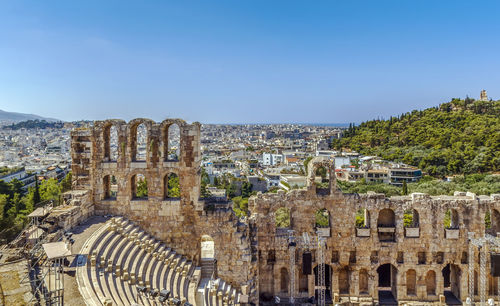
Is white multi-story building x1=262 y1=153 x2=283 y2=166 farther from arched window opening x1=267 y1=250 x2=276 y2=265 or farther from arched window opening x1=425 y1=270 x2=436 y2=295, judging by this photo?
arched window opening x1=267 y1=250 x2=276 y2=265

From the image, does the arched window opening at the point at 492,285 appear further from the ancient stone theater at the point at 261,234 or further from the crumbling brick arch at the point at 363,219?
the crumbling brick arch at the point at 363,219

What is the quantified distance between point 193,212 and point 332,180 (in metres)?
8.65

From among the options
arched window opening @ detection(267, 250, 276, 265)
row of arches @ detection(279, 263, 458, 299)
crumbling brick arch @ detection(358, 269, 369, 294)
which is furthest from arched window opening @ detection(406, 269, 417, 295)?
arched window opening @ detection(267, 250, 276, 265)

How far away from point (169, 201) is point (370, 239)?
12457 millimetres

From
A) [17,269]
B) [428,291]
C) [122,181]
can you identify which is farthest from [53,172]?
[428,291]

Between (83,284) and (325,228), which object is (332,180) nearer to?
(325,228)

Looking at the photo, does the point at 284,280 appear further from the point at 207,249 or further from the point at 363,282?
the point at 207,249

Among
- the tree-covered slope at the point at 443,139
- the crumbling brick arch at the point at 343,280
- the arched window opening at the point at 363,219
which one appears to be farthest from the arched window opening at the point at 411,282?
the tree-covered slope at the point at 443,139

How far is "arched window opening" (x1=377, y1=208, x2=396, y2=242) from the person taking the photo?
71.8ft

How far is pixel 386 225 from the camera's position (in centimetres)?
2259

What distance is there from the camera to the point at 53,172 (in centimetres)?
7806

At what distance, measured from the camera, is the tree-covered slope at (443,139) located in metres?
63.6

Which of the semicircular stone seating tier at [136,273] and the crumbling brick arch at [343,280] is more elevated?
the semicircular stone seating tier at [136,273]

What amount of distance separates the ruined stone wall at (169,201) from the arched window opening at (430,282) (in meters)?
11.6
